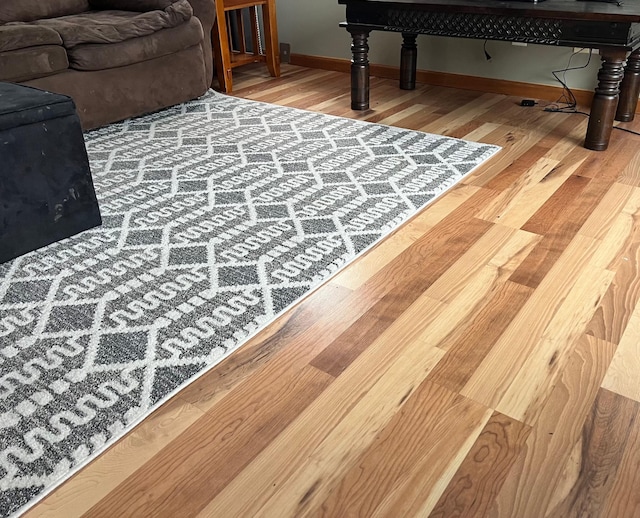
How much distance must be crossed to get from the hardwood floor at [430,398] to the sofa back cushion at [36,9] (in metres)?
2.48

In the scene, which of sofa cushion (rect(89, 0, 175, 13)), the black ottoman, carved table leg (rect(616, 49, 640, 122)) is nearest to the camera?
the black ottoman

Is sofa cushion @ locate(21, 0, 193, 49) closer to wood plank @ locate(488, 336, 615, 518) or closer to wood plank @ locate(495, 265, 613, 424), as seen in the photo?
wood plank @ locate(495, 265, 613, 424)

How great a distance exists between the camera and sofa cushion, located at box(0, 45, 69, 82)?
8.47ft

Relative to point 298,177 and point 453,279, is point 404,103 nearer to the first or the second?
point 298,177

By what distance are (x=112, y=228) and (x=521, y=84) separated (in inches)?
95.1

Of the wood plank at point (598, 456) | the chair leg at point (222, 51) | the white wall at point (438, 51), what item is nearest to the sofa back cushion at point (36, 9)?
the chair leg at point (222, 51)

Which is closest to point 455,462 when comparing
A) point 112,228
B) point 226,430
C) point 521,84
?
point 226,430

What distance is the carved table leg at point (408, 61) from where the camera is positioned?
3.42 meters

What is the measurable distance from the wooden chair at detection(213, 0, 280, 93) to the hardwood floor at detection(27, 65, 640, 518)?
2.10 meters

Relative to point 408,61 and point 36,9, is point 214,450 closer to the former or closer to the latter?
point 408,61

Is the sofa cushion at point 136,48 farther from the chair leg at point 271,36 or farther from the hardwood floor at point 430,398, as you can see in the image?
the hardwood floor at point 430,398

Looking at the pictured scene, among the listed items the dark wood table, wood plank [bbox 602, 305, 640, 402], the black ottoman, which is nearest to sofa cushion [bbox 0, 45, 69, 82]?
the black ottoman

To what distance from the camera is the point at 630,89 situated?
2.80 metres

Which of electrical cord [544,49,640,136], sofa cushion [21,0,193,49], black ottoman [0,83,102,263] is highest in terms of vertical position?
sofa cushion [21,0,193,49]
